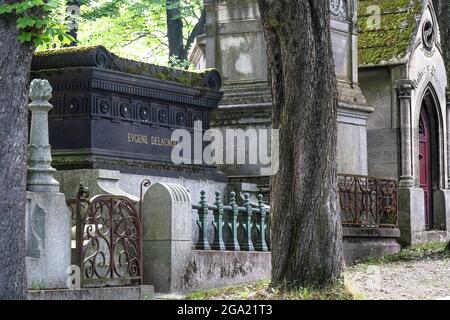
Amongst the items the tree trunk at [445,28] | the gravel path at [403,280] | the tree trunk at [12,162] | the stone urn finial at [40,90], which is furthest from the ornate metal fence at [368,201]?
the tree trunk at [12,162]

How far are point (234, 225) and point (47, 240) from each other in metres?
4.40

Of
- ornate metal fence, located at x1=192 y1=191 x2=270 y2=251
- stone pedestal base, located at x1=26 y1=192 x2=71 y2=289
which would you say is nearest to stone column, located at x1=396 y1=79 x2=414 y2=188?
ornate metal fence, located at x1=192 y1=191 x2=270 y2=251

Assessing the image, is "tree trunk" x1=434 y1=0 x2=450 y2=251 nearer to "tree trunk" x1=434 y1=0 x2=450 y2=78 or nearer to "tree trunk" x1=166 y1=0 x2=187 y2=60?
"tree trunk" x1=434 y1=0 x2=450 y2=78

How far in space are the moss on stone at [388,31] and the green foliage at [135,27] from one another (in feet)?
19.9

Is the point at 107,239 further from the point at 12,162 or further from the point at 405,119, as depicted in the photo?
the point at 405,119

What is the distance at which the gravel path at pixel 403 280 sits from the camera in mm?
14234

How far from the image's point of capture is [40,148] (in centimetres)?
1349

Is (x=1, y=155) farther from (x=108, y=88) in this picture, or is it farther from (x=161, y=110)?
(x=161, y=110)

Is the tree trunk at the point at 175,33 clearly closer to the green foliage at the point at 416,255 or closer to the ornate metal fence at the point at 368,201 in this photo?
the ornate metal fence at the point at 368,201

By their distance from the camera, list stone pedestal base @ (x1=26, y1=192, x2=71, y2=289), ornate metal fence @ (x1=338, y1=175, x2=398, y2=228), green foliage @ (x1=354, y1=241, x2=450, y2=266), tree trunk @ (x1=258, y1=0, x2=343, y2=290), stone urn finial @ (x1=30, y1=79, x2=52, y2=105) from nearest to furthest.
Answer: stone pedestal base @ (x1=26, y1=192, x2=71, y2=289) < tree trunk @ (x1=258, y1=0, x2=343, y2=290) < stone urn finial @ (x1=30, y1=79, x2=52, y2=105) < green foliage @ (x1=354, y1=241, x2=450, y2=266) < ornate metal fence @ (x1=338, y1=175, x2=398, y2=228)

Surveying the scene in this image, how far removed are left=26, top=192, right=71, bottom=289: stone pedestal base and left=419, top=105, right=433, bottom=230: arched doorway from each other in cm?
1373

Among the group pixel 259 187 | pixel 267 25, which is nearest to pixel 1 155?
pixel 267 25

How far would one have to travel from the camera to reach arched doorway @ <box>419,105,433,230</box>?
25.7 meters
